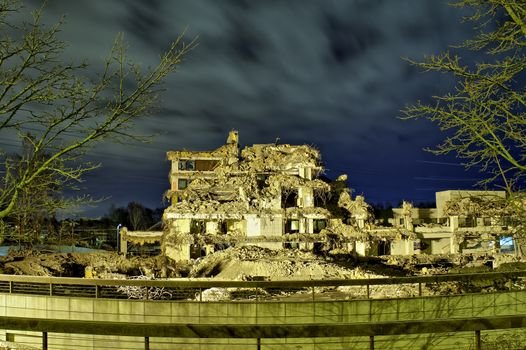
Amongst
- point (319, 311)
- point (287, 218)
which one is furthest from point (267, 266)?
point (319, 311)

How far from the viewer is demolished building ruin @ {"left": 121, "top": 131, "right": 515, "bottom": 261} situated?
120 feet

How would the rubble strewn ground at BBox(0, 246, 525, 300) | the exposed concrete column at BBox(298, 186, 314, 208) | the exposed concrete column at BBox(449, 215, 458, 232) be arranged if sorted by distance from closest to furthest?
1. the rubble strewn ground at BBox(0, 246, 525, 300)
2. the exposed concrete column at BBox(298, 186, 314, 208)
3. the exposed concrete column at BBox(449, 215, 458, 232)

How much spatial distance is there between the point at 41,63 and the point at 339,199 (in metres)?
39.4

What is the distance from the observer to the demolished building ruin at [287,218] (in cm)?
3669

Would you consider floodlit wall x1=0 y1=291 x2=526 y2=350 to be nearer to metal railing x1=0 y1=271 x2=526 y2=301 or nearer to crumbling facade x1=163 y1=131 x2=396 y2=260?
metal railing x1=0 y1=271 x2=526 y2=301

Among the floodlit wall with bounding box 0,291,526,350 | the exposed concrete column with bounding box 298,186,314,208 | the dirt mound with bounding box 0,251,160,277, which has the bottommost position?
the dirt mound with bounding box 0,251,160,277

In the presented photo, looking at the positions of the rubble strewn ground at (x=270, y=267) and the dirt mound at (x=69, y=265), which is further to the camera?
the dirt mound at (x=69, y=265)

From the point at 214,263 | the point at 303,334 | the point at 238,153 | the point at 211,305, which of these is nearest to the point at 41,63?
the point at 303,334

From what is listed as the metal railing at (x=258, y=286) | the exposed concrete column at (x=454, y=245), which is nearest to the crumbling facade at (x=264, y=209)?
the exposed concrete column at (x=454, y=245)

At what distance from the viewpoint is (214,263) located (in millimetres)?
29422

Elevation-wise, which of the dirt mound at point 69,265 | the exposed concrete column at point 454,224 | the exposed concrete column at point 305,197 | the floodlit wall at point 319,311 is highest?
the exposed concrete column at point 305,197

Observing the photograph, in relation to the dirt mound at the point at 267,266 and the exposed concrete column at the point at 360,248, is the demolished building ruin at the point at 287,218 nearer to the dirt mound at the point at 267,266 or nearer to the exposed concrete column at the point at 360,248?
the exposed concrete column at the point at 360,248

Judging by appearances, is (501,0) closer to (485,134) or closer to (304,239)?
(485,134)

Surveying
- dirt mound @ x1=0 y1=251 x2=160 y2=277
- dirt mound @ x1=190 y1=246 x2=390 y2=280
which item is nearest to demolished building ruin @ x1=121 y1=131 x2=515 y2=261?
dirt mound @ x1=0 y1=251 x2=160 y2=277
